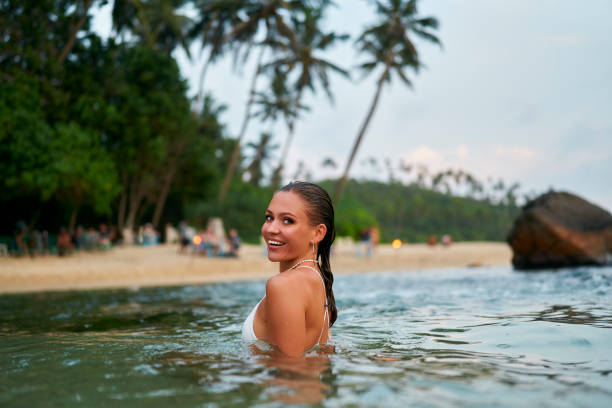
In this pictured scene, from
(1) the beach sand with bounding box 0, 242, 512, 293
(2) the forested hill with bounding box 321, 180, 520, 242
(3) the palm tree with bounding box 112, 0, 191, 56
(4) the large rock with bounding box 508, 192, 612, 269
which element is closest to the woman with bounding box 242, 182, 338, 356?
(1) the beach sand with bounding box 0, 242, 512, 293

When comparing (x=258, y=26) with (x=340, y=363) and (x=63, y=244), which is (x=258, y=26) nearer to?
(x=63, y=244)

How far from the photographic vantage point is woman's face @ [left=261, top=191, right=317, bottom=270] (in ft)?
9.94

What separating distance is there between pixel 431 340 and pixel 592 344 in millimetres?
1192

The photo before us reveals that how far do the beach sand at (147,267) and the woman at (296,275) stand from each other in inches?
464

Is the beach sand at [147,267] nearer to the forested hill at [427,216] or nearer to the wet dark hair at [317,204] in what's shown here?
the wet dark hair at [317,204]

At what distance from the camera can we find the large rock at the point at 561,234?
1542cm

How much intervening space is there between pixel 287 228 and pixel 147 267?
1683 centimetres

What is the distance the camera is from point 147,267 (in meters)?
18.7

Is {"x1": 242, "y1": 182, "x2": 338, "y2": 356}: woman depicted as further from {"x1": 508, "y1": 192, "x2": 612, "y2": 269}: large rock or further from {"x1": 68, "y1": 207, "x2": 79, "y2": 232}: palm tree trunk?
{"x1": 68, "y1": 207, "x2": 79, "y2": 232}: palm tree trunk

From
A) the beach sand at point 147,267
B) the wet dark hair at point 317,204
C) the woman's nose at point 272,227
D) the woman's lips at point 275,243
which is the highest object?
the wet dark hair at point 317,204

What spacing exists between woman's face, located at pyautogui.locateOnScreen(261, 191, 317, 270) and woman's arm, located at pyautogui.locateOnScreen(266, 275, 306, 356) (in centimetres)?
25

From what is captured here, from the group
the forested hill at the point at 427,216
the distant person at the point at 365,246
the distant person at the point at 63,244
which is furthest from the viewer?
the forested hill at the point at 427,216

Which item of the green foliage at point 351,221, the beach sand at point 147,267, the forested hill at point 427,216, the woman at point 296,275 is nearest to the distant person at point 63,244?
the beach sand at point 147,267

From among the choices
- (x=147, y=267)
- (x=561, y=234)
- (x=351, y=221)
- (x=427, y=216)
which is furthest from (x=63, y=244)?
(x=427, y=216)
